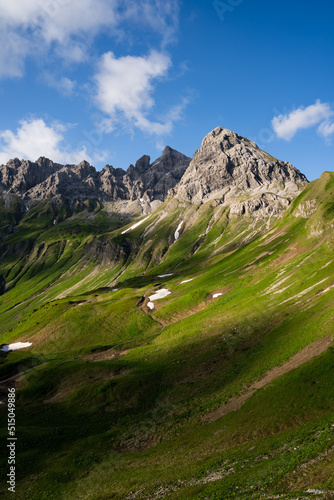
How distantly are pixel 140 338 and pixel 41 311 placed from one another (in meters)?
70.6

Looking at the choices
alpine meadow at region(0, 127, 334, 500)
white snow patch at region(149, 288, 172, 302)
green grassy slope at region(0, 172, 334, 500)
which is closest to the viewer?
alpine meadow at region(0, 127, 334, 500)

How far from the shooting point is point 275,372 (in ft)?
153

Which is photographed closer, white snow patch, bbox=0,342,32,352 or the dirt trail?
the dirt trail

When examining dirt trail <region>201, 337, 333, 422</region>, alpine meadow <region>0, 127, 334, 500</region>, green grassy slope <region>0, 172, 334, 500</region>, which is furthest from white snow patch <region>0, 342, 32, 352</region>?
dirt trail <region>201, 337, 333, 422</region>

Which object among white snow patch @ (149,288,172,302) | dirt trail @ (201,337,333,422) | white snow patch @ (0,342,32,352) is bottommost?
dirt trail @ (201,337,333,422)

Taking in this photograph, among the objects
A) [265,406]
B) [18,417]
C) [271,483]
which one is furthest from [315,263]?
[18,417]

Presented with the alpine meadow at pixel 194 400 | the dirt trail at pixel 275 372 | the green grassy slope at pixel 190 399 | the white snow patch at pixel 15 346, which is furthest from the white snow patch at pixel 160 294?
the dirt trail at pixel 275 372

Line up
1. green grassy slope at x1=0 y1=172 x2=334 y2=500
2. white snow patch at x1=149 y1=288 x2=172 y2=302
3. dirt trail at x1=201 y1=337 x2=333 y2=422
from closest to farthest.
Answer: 1. green grassy slope at x1=0 y1=172 x2=334 y2=500
2. dirt trail at x1=201 y1=337 x2=333 y2=422
3. white snow patch at x1=149 y1=288 x2=172 y2=302

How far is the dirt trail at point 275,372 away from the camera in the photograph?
42494 millimetres

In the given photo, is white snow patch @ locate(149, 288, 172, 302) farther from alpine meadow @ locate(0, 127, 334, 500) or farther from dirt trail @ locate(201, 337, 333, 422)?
dirt trail @ locate(201, 337, 333, 422)

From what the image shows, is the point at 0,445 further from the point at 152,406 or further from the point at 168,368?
the point at 168,368

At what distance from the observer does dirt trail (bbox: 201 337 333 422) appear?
42.5 meters

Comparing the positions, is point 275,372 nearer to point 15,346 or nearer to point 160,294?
point 160,294

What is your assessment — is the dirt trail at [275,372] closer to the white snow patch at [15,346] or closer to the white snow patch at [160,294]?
the white snow patch at [160,294]
